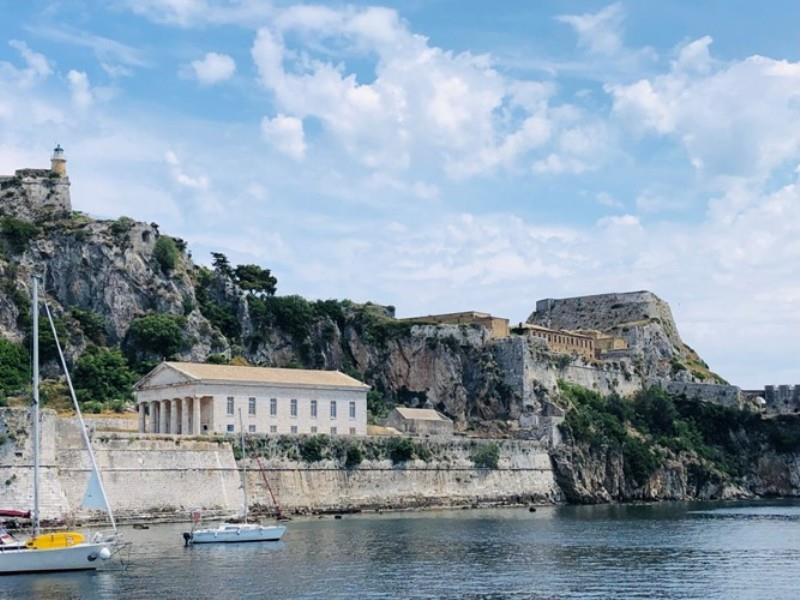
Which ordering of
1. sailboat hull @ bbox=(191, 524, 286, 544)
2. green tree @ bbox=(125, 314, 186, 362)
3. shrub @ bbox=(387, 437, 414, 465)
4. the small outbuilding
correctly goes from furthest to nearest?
1. green tree @ bbox=(125, 314, 186, 362)
2. the small outbuilding
3. shrub @ bbox=(387, 437, 414, 465)
4. sailboat hull @ bbox=(191, 524, 286, 544)

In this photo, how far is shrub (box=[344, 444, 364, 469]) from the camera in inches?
2960

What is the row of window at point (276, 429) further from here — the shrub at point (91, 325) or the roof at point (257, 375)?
the shrub at point (91, 325)

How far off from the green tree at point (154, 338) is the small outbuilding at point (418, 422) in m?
15.5

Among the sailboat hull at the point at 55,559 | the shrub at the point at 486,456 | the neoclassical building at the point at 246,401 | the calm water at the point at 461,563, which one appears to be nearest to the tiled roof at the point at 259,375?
the neoclassical building at the point at 246,401

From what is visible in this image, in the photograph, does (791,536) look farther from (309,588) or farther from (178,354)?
(178,354)

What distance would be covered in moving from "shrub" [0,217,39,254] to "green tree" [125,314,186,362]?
390 inches

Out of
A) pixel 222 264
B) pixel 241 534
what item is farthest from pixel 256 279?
pixel 241 534

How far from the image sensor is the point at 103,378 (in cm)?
8444

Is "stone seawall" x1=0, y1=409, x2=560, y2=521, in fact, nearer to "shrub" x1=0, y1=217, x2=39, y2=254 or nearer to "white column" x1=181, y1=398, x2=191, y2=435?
"white column" x1=181, y1=398, x2=191, y2=435

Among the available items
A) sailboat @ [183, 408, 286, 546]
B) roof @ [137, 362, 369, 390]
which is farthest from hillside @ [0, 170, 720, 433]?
sailboat @ [183, 408, 286, 546]

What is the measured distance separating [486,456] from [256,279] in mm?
31744

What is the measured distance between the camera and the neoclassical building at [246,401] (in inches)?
2913

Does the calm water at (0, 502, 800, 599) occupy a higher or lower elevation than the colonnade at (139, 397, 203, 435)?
lower

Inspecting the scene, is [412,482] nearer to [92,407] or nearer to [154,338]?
[92,407]
